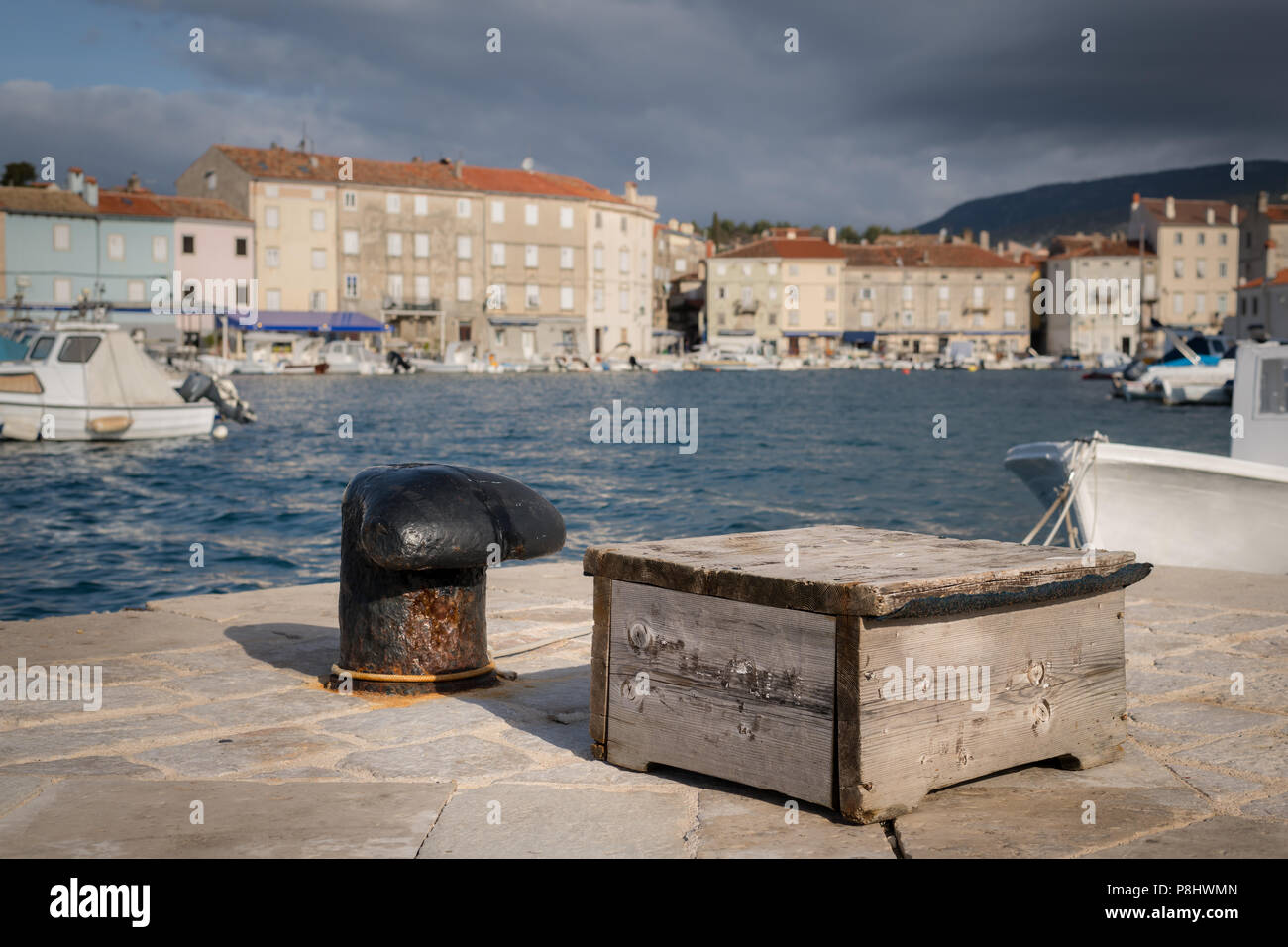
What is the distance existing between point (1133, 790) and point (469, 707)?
231cm

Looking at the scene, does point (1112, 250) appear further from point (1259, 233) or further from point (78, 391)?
point (78, 391)

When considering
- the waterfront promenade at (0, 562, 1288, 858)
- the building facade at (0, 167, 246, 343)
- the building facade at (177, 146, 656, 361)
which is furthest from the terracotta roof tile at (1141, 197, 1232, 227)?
the waterfront promenade at (0, 562, 1288, 858)

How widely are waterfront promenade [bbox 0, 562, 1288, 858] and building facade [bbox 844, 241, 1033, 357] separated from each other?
3974 inches

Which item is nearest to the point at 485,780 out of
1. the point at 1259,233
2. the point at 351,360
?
the point at 351,360

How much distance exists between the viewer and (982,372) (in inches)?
3728

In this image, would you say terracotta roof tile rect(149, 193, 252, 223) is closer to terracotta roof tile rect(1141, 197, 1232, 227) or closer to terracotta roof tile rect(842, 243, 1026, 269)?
terracotta roof tile rect(842, 243, 1026, 269)

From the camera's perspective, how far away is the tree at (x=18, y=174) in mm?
75938

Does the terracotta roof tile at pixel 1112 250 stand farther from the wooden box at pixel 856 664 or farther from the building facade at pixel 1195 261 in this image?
the wooden box at pixel 856 664

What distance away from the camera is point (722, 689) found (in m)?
3.51

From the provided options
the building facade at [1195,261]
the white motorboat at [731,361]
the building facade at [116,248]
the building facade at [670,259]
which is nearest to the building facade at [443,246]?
the building facade at [116,248]

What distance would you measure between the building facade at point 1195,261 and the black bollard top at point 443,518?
104 meters
